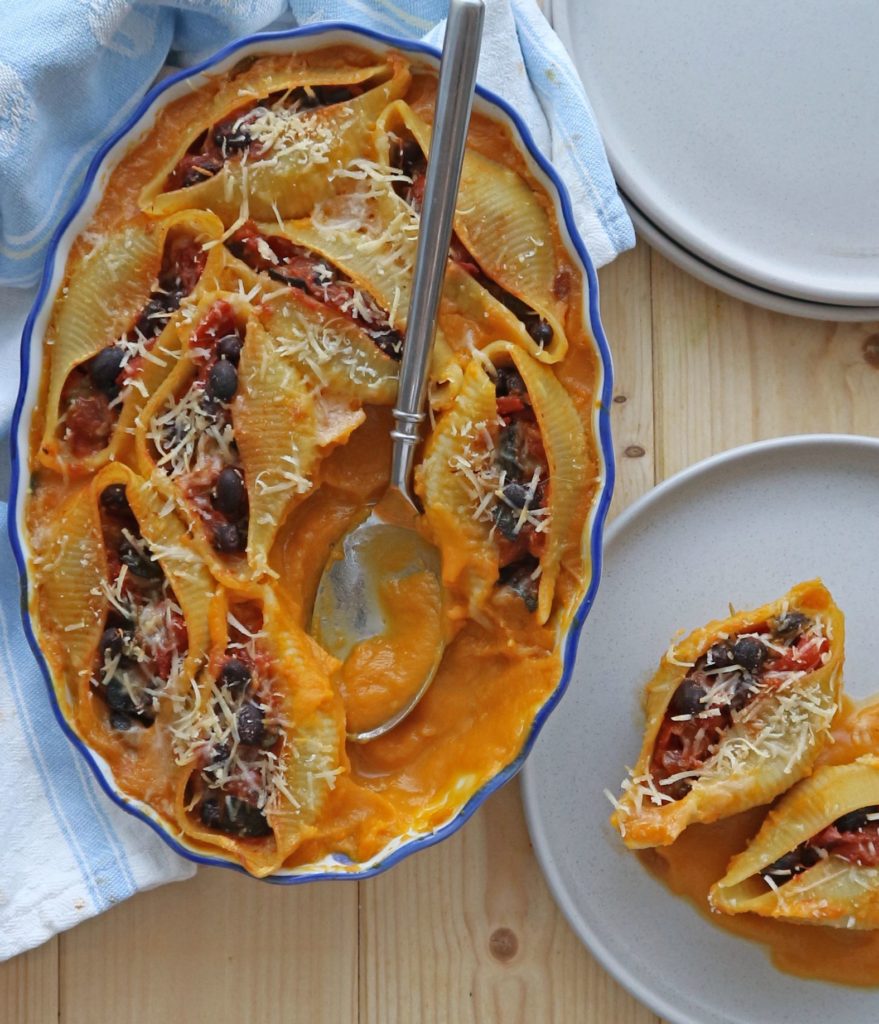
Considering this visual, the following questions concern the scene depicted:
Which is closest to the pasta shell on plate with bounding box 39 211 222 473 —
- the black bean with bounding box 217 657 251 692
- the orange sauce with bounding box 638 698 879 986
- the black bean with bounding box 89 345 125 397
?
the black bean with bounding box 89 345 125 397

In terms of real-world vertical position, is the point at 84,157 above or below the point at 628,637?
above

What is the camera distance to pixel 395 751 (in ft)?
5.37

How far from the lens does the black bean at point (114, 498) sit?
4.94 feet

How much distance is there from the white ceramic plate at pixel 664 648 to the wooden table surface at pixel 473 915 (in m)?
0.07

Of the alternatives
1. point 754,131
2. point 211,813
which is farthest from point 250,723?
point 754,131

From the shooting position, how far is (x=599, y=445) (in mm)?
1484

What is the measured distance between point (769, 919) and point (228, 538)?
3.23 ft

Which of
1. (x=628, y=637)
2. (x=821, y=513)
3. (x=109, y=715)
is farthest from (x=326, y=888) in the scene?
(x=821, y=513)

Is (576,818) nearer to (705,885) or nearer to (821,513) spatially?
(705,885)

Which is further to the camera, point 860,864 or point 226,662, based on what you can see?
point 860,864

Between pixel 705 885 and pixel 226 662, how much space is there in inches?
31.4

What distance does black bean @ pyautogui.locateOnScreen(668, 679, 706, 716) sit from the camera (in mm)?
1590

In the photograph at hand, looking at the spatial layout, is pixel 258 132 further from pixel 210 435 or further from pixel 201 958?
pixel 201 958

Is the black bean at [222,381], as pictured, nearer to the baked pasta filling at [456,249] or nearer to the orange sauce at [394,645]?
the orange sauce at [394,645]
